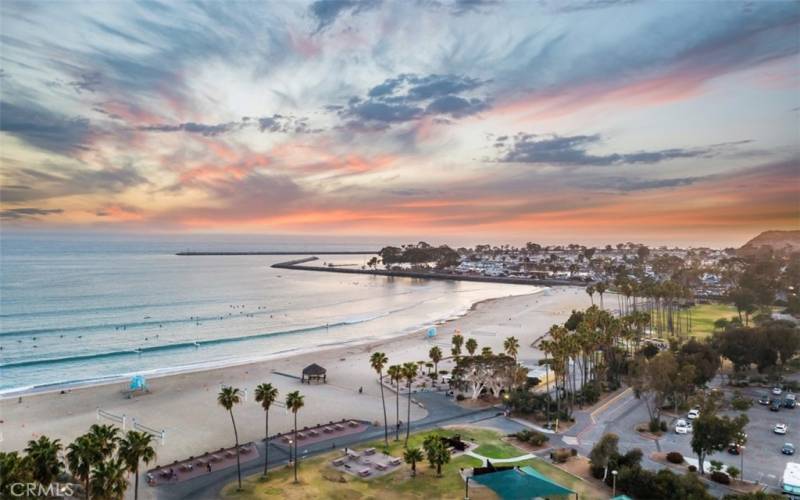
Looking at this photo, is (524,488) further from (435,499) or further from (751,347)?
(751,347)

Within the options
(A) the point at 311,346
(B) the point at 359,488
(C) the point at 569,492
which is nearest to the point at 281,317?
A: (A) the point at 311,346

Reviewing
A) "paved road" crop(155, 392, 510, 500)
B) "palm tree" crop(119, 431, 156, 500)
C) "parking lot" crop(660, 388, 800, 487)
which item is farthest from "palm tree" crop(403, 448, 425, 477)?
"parking lot" crop(660, 388, 800, 487)

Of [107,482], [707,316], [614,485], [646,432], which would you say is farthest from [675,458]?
[707,316]

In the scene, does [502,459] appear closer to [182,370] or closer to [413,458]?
[413,458]

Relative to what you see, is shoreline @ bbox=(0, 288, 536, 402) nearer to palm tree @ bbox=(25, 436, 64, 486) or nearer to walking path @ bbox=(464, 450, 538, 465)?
palm tree @ bbox=(25, 436, 64, 486)
